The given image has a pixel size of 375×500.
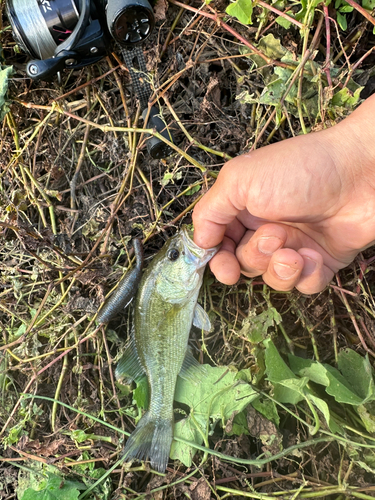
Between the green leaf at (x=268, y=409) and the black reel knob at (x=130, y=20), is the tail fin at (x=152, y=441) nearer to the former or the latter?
the green leaf at (x=268, y=409)

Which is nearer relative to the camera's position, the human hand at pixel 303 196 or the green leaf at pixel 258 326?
the human hand at pixel 303 196

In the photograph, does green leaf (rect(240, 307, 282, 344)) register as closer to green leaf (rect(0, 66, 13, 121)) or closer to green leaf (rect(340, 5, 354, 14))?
green leaf (rect(340, 5, 354, 14))

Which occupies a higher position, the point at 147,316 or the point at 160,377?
the point at 147,316

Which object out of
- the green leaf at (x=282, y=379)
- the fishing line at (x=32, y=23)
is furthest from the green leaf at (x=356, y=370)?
the fishing line at (x=32, y=23)

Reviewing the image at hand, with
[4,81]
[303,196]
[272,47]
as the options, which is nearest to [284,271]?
[303,196]

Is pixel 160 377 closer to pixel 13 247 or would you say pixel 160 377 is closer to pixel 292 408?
pixel 292 408

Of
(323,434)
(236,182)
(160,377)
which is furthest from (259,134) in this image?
(323,434)
